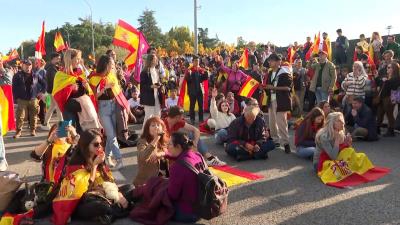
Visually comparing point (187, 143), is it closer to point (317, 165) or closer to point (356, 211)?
point (356, 211)

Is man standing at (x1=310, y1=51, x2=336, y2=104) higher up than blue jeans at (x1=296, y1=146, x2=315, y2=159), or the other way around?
man standing at (x1=310, y1=51, x2=336, y2=104)

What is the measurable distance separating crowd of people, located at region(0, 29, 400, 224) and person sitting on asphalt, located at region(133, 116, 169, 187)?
0.5 inches

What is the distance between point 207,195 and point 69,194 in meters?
1.51

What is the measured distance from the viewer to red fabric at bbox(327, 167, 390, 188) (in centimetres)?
580

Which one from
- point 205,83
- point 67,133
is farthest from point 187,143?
point 205,83

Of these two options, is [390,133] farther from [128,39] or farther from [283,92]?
[128,39]

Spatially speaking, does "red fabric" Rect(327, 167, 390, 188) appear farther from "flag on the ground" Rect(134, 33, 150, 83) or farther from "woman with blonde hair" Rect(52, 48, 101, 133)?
"flag on the ground" Rect(134, 33, 150, 83)

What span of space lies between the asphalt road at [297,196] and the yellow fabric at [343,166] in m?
0.19

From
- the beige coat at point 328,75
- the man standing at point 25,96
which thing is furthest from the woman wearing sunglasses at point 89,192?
the beige coat at point 328,75

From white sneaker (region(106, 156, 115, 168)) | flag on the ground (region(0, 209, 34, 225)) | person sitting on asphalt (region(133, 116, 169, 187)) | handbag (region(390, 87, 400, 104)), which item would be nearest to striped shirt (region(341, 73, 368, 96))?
handbag (region(390, 87, 400, 104))

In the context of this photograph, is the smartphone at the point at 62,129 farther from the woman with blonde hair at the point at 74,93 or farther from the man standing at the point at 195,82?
the man standing at the point at 195,82

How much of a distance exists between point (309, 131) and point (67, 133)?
4.23 m

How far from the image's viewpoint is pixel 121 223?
4.64 meters

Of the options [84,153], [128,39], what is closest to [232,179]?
[84,153]
